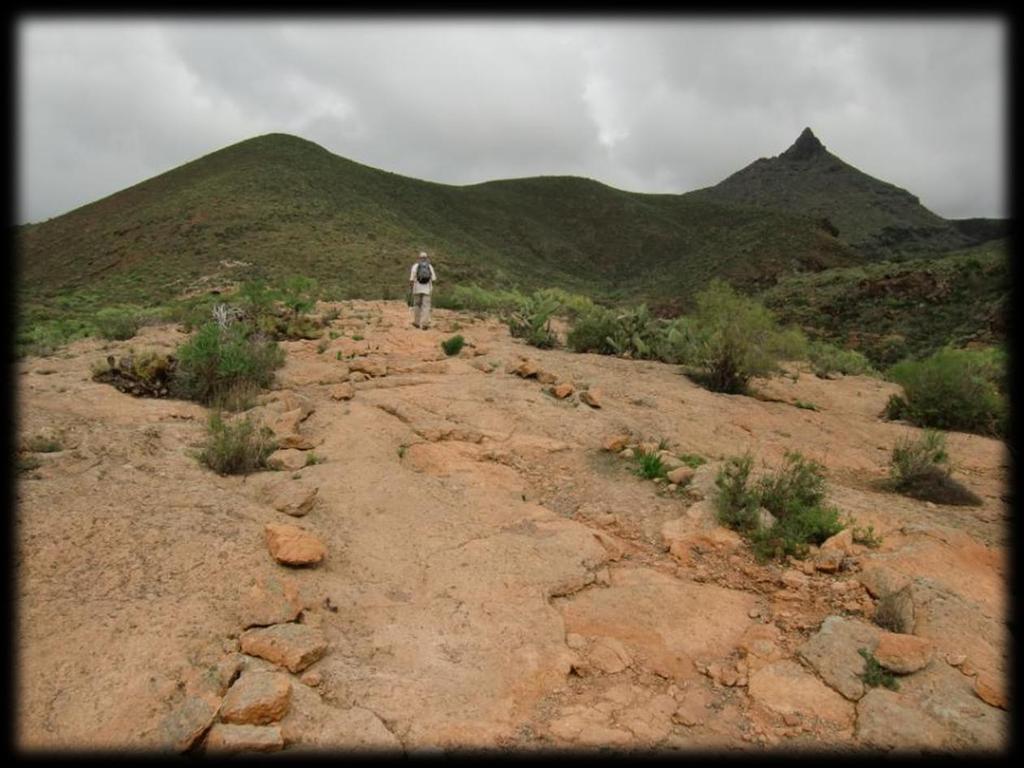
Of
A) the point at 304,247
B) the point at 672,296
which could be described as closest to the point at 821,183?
the point at 672,296

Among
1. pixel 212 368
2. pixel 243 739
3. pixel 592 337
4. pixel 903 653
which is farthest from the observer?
pixel 592 337

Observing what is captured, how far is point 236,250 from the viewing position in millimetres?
25844

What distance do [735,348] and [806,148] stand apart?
82703mm

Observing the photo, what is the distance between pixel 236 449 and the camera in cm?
487

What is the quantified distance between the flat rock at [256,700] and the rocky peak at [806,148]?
89.0m

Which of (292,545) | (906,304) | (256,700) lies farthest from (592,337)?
(906,304)

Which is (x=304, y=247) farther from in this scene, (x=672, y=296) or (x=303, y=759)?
(x=303, y=759)

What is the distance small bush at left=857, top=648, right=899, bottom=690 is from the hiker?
8.73 meters

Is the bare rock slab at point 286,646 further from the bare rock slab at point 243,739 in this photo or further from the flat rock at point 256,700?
the bare rock slab at point 243,739

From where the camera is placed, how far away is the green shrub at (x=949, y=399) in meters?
8.87

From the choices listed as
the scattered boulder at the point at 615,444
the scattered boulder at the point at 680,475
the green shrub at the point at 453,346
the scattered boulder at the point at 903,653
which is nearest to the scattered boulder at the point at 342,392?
the green shrub at the point at 453,346

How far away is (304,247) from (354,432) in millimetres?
22559

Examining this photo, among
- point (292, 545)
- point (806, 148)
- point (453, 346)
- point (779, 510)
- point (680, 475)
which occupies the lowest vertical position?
point (292, 545)

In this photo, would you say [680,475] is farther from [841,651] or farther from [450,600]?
[450,600]
